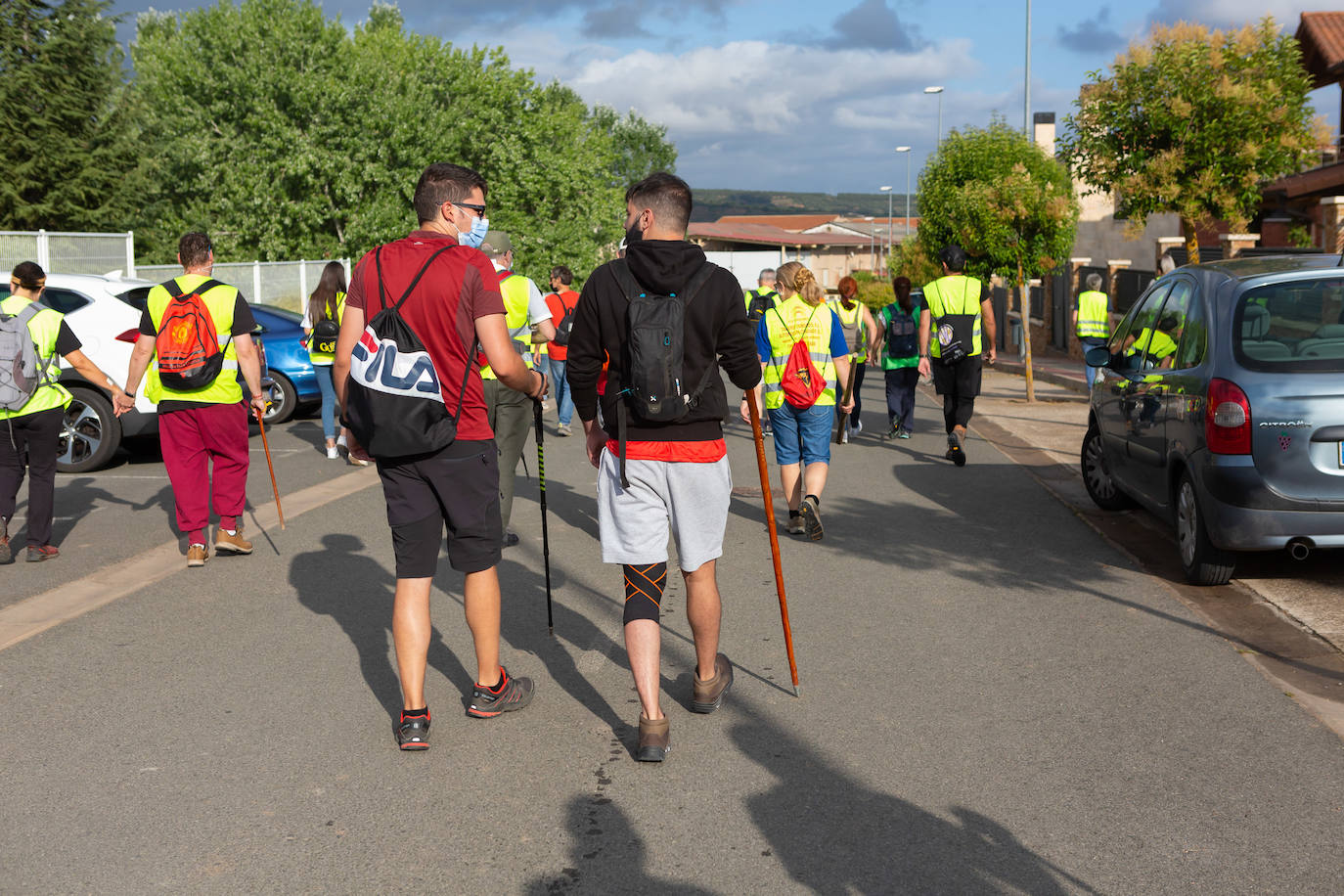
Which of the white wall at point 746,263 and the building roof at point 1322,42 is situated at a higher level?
the building roof at point 1322,42

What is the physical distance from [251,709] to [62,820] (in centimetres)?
107

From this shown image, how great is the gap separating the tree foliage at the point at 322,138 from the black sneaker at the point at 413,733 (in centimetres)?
3379

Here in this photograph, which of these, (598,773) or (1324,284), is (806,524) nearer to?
(1324,284)

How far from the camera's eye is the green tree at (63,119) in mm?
33500

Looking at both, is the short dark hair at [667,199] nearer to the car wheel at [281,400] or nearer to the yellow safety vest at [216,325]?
the yellow safety vest at [216,325]

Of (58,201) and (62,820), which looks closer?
(62,820)

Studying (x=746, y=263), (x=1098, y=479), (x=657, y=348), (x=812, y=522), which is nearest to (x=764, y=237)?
(x=746, y=263)

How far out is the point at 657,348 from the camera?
170 inches

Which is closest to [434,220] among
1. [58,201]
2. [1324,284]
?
[1324,284]

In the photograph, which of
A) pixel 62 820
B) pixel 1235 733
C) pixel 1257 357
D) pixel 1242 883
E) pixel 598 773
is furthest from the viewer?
pixel 1257 357

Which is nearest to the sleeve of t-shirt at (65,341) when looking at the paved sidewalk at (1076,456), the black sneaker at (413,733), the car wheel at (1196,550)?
the black sneaker at (413,733)

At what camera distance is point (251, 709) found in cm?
496

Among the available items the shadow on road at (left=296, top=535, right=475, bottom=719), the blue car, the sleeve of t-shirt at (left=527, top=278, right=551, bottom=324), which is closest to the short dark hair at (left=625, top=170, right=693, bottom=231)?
the shadow on road at (left=296, top=535, right=475, bottom=719)

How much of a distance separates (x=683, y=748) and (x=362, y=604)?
2650mm
